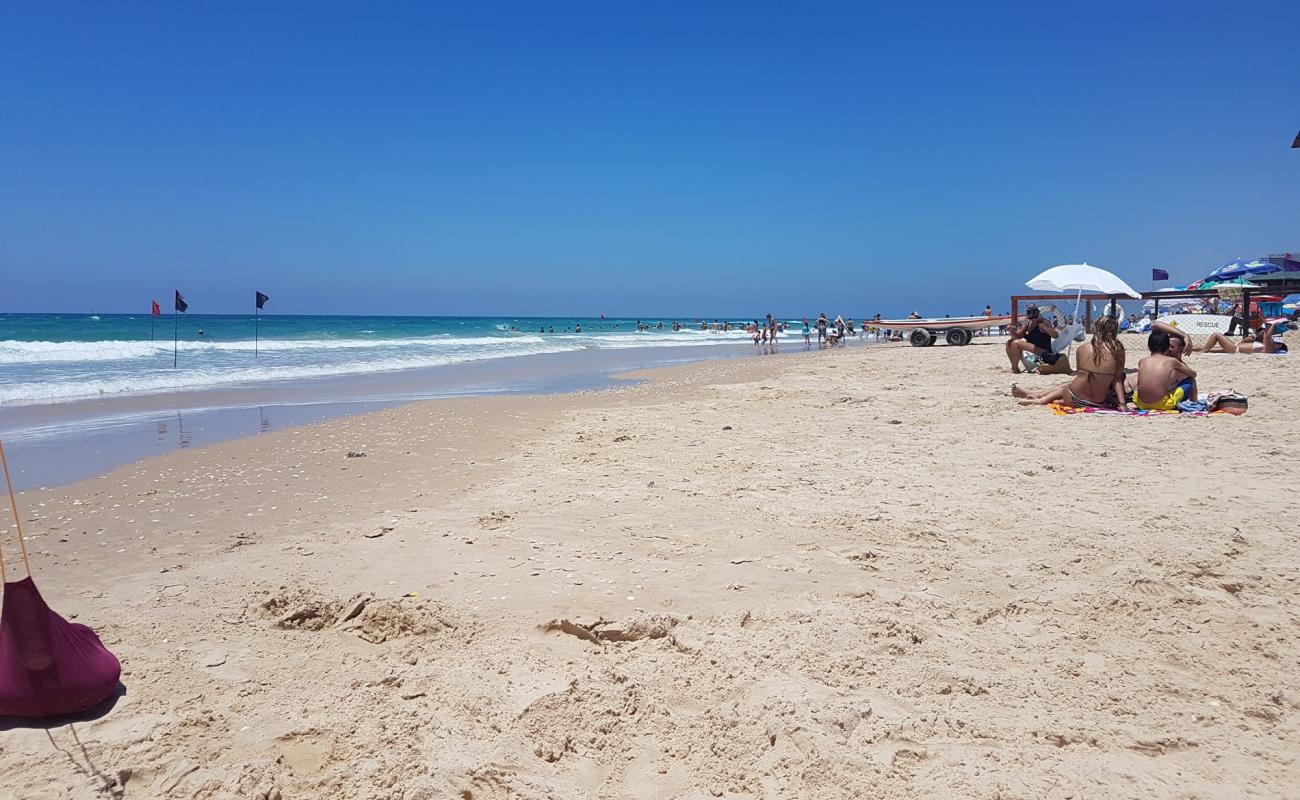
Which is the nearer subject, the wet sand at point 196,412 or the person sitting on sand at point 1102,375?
the wet sand at point 196,412

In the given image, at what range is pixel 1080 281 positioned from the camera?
42.1 ft

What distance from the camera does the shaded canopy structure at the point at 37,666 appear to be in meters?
2.68

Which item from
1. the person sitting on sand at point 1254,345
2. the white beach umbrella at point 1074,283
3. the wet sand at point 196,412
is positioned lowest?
the wet sand at point 196,412

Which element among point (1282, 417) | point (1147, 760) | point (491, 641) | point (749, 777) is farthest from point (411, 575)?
point (1282, 417)

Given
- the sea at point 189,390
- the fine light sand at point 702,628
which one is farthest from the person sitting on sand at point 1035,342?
the sea at point 189,390

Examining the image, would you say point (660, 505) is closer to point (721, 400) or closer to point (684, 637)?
point (684, 637)

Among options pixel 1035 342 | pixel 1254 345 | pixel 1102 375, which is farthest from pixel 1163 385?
pixel 1254 345

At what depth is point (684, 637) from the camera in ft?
10.6

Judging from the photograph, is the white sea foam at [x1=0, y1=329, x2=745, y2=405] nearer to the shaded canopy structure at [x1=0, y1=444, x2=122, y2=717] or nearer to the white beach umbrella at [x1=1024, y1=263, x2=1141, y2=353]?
the shaded canopy structure at [x1=0, y1=444, x2=122, y2=717]

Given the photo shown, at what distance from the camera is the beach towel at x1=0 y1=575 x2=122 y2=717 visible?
8.80 feet

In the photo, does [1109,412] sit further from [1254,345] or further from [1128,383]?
[1254,345]

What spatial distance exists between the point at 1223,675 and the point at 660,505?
131 inches

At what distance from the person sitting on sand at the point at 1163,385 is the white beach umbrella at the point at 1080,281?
412 cm

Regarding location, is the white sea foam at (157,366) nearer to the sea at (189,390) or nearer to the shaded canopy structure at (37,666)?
the sea at (189,390)
